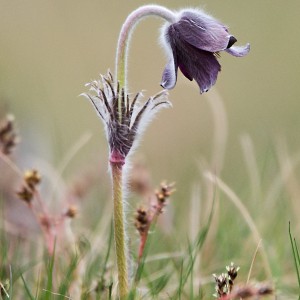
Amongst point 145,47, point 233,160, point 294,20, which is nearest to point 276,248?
point 233,160

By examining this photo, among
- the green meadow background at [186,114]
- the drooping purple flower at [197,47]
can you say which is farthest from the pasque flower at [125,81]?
the green meadow background at [186,114]

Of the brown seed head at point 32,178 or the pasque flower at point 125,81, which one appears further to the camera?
the brown seed head at point 32,178

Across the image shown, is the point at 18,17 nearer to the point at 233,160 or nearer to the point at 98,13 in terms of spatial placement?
the point at 98,13

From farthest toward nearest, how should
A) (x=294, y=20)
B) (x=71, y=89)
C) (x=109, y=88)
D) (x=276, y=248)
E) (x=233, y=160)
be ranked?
(x=294, y=20) → (x=71, y=89) → (x=233, y=160) → (x=276, y=248) → (x=109, y=88)

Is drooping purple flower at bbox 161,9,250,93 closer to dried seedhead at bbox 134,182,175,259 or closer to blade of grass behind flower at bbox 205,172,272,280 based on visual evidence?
dried seedhead at bbox 134,182,175,259

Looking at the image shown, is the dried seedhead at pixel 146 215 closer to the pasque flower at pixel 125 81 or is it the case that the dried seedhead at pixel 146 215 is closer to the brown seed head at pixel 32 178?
the pasque flower at pixel 125 81

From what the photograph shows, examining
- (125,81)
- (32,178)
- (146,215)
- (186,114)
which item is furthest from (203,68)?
(186,114)

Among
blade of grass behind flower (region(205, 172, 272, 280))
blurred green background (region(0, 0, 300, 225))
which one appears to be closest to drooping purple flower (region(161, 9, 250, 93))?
blade of grass behind flower (region(205, 172, 272, 280))
